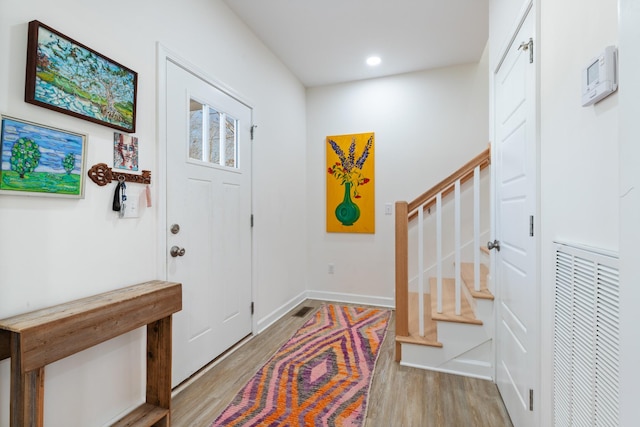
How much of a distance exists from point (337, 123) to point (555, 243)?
2.95 metres

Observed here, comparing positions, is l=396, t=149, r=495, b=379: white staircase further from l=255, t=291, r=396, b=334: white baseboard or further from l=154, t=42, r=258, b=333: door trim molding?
l=154, t=42, r=258, b=333: door trim molding

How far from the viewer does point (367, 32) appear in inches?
105

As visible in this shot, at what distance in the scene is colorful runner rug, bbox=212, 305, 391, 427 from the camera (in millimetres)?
1632

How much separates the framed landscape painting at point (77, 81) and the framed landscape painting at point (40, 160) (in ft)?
0.37

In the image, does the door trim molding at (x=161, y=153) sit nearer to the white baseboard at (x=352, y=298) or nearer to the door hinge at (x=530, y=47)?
the door hinge at (x=530, y=47)

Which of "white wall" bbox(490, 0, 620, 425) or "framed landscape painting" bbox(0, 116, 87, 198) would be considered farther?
"framed landscape painting" bbox(0, 116, 87, 198)

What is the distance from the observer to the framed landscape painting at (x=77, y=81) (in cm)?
117

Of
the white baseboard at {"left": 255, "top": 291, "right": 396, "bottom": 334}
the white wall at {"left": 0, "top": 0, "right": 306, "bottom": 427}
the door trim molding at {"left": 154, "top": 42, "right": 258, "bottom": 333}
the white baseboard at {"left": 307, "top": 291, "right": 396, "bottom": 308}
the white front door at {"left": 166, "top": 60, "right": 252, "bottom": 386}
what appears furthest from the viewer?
the white baseboard at {"left": 307, "top": 291, "right": 396, "bottom": 308}

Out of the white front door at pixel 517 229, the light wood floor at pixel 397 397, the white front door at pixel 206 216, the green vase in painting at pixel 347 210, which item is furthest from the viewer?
the green vase in painting at pixel 347 210

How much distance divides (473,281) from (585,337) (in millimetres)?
1714

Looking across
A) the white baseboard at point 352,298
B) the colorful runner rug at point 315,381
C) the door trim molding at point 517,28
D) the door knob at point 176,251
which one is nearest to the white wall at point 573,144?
the door trim molding at point 517,28

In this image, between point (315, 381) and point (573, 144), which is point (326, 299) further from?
point (573, 144)

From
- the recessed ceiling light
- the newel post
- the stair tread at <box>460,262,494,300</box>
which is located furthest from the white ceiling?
the stair tread at <box>460,262,494,300</box>

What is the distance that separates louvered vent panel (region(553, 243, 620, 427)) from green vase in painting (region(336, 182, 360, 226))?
2572 millimetres
